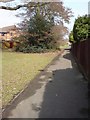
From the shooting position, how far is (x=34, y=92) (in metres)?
Result: 9.99

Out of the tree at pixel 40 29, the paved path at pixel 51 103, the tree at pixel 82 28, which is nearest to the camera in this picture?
the paved path at pixel 51 103

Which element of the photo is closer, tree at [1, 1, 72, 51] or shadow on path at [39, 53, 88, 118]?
shadow on path at [39, 53, 88, 118]

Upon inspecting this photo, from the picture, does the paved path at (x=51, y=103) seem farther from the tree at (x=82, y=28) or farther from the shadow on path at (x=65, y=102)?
the tree at (x=82, y=28)

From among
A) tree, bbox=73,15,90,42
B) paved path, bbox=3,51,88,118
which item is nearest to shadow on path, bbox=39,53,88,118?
paved path, bbox=3,51,88,118

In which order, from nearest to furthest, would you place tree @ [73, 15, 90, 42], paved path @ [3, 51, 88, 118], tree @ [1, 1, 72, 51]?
paved path @ [3, 51, 88, 118], tree @ [73, 15, 90, 42], tree @ [1, 1, 72, 51]

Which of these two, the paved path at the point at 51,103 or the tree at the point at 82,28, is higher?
the tree at the point at 82,28

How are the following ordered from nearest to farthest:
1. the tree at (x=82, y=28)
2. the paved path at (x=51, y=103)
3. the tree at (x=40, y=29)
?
1. the paved path at (x=51, y=103)
2. the tree at (x=82, y=28)
3. the tree at (x=40, y=29)

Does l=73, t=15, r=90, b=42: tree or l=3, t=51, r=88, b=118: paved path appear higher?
l=73, t=15, r=90, b=42: tree

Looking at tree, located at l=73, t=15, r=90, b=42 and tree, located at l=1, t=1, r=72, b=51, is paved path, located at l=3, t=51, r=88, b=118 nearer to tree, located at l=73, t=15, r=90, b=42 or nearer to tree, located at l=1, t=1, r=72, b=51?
tree, located at l=73, t=15, r=90, b=42

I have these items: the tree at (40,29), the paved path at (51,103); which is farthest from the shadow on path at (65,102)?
the tree at (40,29)

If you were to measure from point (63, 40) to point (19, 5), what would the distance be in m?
32.2

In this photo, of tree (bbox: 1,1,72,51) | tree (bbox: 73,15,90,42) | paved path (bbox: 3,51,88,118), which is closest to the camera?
paved path (bbox: 3,51,88,118)

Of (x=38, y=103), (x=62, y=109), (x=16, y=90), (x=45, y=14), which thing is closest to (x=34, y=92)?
(x=16, y=90)

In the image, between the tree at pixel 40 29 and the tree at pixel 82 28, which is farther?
the tree at pixel 40 29
